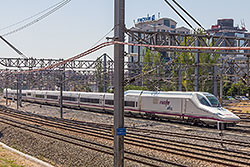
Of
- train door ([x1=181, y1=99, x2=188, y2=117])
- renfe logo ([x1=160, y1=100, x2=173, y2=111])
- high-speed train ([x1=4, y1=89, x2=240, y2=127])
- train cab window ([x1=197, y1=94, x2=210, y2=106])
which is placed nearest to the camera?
high-speed train ([x1=4, y1=89, x2=240, y2=127])

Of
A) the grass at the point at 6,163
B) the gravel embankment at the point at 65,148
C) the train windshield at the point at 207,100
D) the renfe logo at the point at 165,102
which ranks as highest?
the train windshield at the point at 207,100

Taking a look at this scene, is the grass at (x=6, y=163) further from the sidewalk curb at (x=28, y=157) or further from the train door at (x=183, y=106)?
the train door at (x=183, y=106)

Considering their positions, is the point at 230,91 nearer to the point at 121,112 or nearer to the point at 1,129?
the point at 1,129

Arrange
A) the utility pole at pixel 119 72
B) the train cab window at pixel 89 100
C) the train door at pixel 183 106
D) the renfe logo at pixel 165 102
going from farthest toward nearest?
1. the train cab window at pixel 89 100
2. the renfe logo at pixel 165 102
3. the train door at pixel 183 106
4. the utility pole at pixel 119 72

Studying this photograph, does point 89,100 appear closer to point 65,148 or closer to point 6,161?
point 65,148

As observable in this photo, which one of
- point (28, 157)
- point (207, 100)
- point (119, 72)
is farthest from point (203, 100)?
point (119, 72)

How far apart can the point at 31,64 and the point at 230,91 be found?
41.8m

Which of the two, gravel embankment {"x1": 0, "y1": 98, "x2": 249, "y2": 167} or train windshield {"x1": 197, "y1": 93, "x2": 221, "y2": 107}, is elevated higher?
train windshield {"x1": 197, "y1": 93, "x2": 221, "y2": 107}

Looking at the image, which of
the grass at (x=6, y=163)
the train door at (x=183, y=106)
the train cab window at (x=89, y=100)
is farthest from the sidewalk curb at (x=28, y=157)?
the train cab window at (x=89, y=100)

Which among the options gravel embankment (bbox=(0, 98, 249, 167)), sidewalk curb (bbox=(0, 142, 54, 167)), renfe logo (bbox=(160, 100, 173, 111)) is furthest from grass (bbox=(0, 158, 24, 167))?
renfe logo (bbox=(160, 100, 173, 111))

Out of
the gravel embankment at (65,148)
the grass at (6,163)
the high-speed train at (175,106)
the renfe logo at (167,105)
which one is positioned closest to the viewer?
the gravel embankment at (65,148)

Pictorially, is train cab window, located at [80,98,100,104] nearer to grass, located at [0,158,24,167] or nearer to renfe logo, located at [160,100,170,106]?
renfe logo, located at [160,100,170,106]

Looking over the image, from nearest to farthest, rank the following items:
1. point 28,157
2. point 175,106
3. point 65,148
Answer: point 28,157
point 65,148
point 175,106

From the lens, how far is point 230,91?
6400 centimetres
